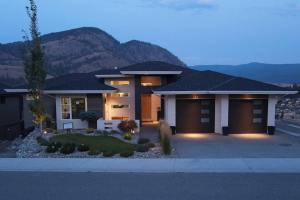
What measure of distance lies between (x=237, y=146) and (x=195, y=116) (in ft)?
17.0

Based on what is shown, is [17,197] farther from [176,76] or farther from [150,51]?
[150,51]

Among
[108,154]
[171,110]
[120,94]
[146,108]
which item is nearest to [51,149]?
[108,154]

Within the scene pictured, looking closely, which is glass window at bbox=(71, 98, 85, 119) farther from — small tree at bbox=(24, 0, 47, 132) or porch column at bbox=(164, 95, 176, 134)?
porch column at bbox=(164, 95, 176, 134)

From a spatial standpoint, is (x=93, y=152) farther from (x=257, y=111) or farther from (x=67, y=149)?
(x=257, y=111)

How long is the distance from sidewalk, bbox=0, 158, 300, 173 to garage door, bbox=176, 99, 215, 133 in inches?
336

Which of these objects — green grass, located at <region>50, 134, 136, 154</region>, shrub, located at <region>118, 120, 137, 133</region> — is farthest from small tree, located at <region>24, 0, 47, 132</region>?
shrub, located at <region>118, 120, 137, 133</region>

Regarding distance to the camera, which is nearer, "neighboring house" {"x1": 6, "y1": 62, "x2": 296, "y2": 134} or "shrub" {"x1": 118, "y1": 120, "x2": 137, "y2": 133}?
"neighboring house" {"x1": 6, "y1": 62, "x2": 296, "y2": 134}

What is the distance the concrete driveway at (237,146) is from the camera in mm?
14219

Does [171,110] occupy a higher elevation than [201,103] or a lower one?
lower

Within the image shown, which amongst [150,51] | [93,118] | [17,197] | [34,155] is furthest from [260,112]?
[150,51]

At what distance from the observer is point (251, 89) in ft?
66.6

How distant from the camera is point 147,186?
9.52m

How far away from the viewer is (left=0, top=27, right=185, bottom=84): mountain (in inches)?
3193

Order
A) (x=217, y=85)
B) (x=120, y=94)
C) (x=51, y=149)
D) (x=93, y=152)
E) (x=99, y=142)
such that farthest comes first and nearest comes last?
(x=120, y=94), (x=217, y=85), (x=99, y=142), (x=51, y=149), (x=93, y=152)
